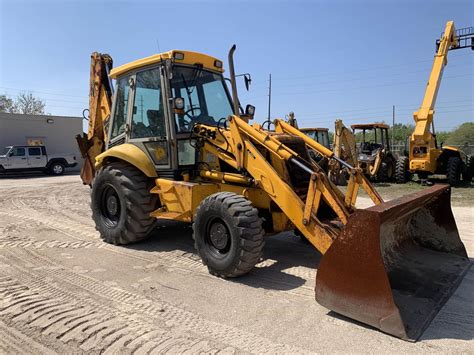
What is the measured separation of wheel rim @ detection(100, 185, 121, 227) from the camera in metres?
6.36

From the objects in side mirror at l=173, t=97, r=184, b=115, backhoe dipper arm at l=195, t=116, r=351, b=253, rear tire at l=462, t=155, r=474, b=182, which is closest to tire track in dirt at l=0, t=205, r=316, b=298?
backhoe dipper arm at l=195, t=116, r=351, b=253

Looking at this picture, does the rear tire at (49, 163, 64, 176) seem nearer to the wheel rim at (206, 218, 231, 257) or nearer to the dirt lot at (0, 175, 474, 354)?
the dirt lot at (0, 175, 474, 354)

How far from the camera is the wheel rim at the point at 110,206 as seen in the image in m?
6.36

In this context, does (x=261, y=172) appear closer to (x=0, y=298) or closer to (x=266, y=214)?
(x=266, y=214)

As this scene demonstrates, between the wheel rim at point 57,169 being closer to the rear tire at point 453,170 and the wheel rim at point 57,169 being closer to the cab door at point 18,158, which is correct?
the cab door at point 18,158

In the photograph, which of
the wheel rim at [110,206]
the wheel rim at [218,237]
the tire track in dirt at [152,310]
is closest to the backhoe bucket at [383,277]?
the tire track in dirt at [152,310]

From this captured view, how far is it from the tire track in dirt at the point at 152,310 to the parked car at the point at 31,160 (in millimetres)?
17783

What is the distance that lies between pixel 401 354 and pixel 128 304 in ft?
8.20

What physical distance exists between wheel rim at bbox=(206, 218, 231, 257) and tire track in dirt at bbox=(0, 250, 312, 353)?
0.98 meters

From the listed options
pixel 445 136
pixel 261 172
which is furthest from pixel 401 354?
pixel 445 136

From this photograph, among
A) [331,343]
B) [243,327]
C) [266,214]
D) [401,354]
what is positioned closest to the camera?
[401,354]

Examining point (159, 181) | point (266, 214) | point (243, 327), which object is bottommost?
point (243, 327)

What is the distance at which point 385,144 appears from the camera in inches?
688

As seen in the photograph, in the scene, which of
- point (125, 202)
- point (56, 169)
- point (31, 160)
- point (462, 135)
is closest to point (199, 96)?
point (125, 202)
